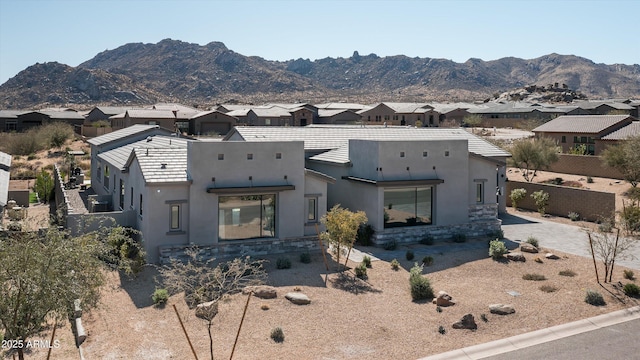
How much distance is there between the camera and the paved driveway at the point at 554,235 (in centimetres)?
2409

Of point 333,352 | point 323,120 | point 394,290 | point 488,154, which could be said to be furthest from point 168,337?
point 323,120

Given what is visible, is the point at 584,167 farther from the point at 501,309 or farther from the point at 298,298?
the point at 298,298

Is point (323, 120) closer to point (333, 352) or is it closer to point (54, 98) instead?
point (333, 352)

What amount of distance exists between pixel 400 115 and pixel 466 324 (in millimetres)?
73617

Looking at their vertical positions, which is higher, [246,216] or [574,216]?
[246,216]

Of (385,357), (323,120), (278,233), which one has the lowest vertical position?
(385,357)

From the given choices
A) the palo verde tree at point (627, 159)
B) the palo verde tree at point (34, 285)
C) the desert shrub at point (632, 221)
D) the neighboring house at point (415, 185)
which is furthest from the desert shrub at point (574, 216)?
the palo verde tree at point (34, 285)

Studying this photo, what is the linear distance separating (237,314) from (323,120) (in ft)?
215

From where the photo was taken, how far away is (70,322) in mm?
14539

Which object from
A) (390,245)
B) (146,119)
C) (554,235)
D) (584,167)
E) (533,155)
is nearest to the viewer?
(390,245)

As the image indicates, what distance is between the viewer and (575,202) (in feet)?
107

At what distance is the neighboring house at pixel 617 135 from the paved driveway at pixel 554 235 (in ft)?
64.1

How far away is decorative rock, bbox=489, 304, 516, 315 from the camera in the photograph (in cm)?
1695

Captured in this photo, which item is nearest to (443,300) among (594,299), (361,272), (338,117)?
(361,272)
